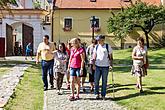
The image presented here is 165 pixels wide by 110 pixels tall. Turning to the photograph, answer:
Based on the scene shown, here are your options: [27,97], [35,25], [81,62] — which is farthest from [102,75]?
[35,25]

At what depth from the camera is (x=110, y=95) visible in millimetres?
14375

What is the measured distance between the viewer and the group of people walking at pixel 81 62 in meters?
13.6

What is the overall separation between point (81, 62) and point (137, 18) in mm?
33753

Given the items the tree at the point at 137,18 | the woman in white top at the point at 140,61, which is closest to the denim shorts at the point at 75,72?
the woman in white top at the point at 140,61

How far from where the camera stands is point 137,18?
1839 inches

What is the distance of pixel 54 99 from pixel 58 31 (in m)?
40.0

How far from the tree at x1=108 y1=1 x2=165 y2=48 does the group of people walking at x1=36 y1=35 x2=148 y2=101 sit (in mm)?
31067

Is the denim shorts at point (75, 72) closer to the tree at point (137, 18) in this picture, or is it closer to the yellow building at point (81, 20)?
the tree at point (137, 18)

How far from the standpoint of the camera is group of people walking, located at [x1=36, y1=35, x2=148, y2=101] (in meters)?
13.6

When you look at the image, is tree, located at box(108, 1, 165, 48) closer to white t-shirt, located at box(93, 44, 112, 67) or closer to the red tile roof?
the red tile roof

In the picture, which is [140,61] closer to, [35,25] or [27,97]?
[27,97]

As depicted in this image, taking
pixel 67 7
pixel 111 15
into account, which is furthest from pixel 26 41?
pixel 111 15

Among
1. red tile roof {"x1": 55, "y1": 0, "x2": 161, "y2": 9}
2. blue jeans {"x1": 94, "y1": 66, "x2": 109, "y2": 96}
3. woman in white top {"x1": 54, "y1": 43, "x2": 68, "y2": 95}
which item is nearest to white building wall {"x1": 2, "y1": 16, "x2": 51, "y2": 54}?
red tile roof {"x1": 55, "y1": 0, "x2": 161, "y2": 9}

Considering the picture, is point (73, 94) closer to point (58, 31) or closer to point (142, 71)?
point (142, 71)
